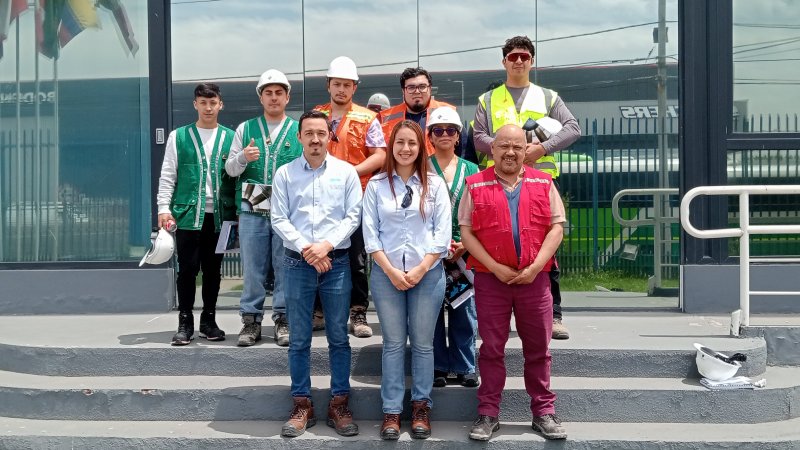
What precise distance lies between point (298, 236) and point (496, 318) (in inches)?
47.4

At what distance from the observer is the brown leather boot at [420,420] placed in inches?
204

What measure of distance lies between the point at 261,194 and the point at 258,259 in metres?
0.42

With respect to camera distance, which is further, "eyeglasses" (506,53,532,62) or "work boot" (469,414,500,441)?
"eyeglasses" (506,53,532,62)

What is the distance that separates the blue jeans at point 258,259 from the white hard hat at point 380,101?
2153mm

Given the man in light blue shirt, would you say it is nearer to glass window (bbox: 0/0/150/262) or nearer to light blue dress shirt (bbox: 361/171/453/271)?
light blue dress shirt (bbox: 361/171/453/271)

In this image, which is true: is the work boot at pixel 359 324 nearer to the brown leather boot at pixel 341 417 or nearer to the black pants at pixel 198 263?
the brown leather boot at pixel 341 417

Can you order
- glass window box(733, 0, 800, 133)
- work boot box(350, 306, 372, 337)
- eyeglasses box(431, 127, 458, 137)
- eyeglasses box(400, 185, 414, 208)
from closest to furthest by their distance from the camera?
1. eyeglasses box(400, 185, 414, 208)
2. eyeglasses box(431, 127, 458, 137)
3. work boot box(350, 306, 372, 337)
4. glass window box(733, 0, 800, 133)

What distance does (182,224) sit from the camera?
6.12m

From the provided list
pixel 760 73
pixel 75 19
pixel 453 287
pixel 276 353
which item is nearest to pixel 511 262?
pixel 453 287

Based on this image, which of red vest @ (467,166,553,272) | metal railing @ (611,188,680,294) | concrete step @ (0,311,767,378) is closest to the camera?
red vest @ (467,166,553,272)

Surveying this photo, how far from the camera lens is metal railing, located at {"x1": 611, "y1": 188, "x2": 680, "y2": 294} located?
7824 mm

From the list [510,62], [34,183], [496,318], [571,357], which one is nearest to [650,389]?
[571,357]

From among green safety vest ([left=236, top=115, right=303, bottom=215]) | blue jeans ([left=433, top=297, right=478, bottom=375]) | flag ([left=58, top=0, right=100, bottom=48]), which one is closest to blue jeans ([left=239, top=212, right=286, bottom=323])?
green safety vest ([left=236, top=115, right=303, bottom=215])

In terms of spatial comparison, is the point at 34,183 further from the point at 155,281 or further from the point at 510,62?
the point at 510,62
